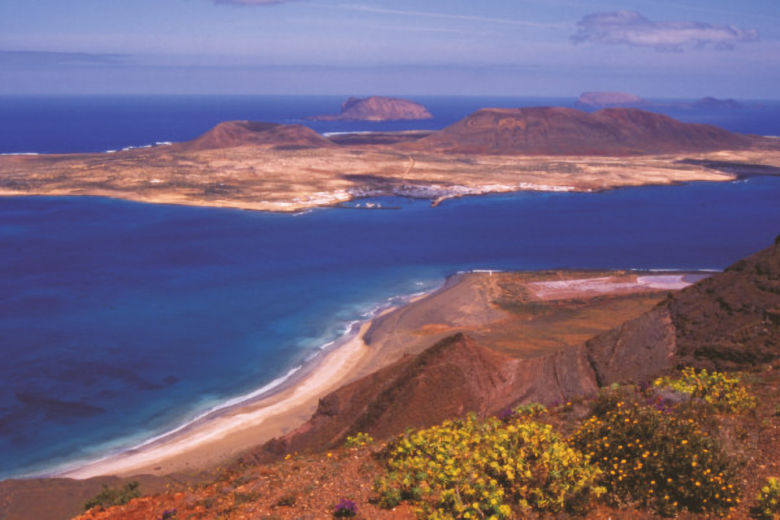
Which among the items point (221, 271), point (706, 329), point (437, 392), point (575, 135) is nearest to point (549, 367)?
point (437, 392)

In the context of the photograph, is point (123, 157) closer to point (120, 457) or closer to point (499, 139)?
point (499, 139)

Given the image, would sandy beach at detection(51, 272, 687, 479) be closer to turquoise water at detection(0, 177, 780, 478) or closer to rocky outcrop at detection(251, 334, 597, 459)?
turquoise water at detection(0, 177, 780, 478)

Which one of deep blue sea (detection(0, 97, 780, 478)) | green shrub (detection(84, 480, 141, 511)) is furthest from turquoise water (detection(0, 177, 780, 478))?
green shrub (detection(84, 480, 141, 511))

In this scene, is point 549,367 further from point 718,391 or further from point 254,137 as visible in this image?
point 254,137

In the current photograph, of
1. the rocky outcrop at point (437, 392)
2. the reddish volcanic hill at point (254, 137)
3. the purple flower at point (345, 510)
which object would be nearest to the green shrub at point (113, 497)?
the rocky outcrop at point (437, 392)

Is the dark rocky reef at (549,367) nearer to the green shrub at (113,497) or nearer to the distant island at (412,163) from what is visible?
the green shrub at (113,497)

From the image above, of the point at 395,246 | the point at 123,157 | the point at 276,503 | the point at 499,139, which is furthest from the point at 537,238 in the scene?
the point at 123,157
